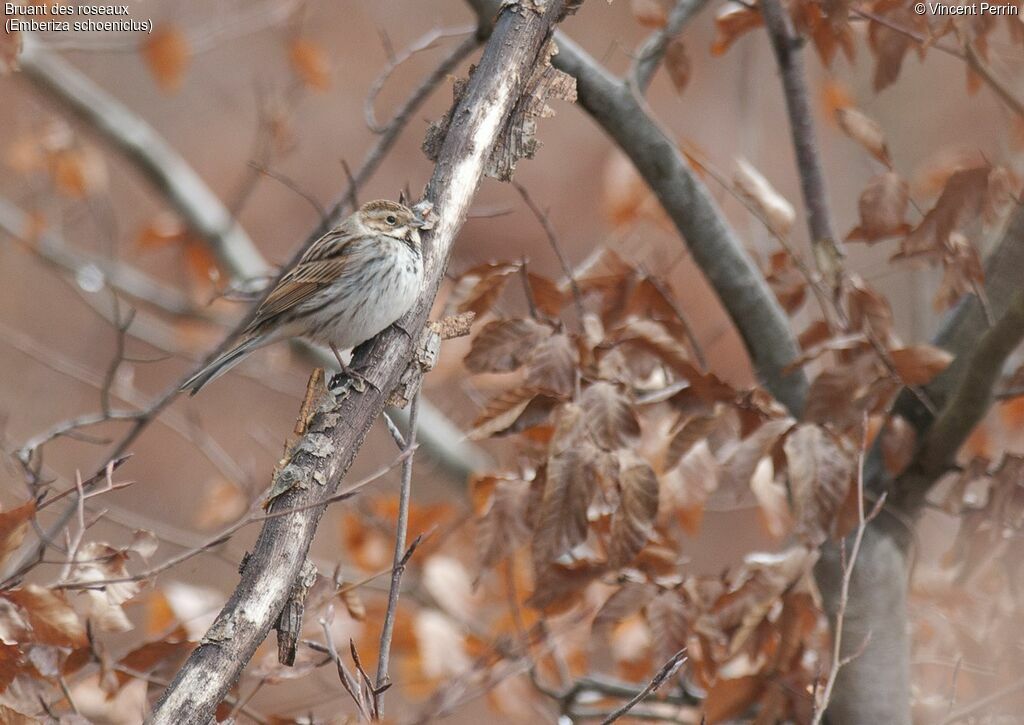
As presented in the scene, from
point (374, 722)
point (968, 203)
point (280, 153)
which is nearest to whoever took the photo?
point (374, 722)

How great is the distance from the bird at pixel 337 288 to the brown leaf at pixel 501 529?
0.66 metres

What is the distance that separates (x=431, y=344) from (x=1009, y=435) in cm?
387

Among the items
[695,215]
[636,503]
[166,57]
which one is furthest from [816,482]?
[166,57]

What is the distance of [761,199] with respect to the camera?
340 centimetres

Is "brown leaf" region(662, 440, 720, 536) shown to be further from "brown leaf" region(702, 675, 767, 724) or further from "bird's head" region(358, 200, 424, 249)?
"bird's head" region(358, 200, 424, 249)

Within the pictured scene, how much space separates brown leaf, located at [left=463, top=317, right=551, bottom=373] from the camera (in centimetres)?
295

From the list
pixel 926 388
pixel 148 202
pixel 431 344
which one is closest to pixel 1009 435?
pixel 926 388

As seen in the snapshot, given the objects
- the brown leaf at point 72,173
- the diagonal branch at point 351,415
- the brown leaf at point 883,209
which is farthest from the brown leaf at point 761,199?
the brown leaf at point 72,173

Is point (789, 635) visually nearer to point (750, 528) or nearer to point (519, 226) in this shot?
point (750, 528)

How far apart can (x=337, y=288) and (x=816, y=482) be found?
1.81 meters

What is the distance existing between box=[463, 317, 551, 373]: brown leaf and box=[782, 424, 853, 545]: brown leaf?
0.76 meters

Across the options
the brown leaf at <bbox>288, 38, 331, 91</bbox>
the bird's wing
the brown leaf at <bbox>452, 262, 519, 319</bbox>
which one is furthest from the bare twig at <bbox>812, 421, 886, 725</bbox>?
the brown leaf at <bbox>288, 38, 331, 91</bbox>

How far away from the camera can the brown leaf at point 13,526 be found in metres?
2.08

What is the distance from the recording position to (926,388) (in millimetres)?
3469
